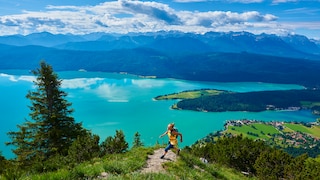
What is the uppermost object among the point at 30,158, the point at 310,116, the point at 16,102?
the point at 30,158

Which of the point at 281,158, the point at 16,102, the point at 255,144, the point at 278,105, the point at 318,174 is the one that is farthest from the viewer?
the point at 278,105

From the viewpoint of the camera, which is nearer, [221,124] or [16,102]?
[221,124]

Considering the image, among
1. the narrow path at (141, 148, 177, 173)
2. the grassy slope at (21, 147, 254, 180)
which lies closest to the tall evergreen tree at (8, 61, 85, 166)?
the narrow path at (141, 148, 177, 173)

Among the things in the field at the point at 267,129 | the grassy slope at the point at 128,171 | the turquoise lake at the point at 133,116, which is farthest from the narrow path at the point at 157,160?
the field at the point at 267,129

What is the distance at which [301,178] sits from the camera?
20766 millimetres

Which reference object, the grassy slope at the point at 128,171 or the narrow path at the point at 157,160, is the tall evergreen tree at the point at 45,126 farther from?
the grassy slope at the point at 128,171

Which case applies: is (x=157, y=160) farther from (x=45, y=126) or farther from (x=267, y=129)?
(x=267, y=129)

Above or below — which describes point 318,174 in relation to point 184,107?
above

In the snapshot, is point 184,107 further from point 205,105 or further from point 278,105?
point 278,105

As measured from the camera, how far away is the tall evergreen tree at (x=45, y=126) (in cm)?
2170

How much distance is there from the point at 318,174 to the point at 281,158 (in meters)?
3.56

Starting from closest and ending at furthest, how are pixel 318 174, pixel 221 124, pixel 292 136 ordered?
pixel 318 174 → pixel 292 136 → pixel 221 124

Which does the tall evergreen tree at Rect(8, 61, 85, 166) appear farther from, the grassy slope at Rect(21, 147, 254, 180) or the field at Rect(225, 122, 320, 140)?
the field at Rect(225, 122, 320, 140)

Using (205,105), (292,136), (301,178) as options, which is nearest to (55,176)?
(301,178)
